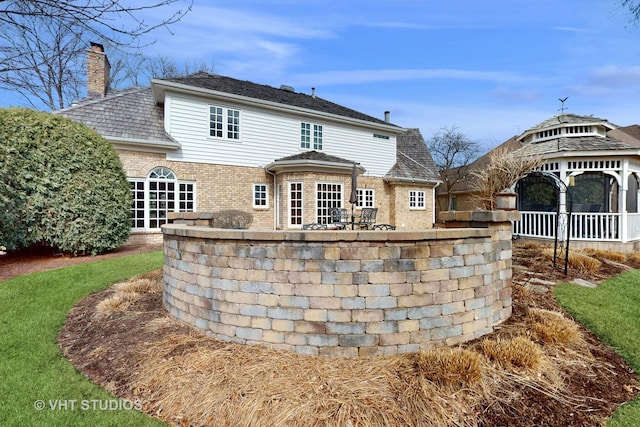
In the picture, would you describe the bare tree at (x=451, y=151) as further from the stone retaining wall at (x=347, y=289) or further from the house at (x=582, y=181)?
the stone retaining wall at (x=347, y=289)

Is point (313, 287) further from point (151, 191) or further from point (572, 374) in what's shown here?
point (151, 191)

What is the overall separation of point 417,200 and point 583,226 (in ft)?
26.0

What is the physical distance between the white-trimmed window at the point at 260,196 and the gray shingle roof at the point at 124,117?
368 centimetres

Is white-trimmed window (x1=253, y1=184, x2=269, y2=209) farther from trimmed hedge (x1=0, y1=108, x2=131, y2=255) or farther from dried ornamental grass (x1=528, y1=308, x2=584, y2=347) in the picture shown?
dried ornamental grass (x1=528, y1=308, x2=584, y2=347)

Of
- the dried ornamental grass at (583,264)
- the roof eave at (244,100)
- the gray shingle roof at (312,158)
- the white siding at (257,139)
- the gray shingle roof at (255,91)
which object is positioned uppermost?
the gray shingle roof at (255,91)

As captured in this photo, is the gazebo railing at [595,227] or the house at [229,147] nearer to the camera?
the gazebo railing at [595,227]

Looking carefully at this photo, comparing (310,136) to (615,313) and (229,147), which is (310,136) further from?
(615,313)

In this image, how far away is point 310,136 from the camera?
601 inches

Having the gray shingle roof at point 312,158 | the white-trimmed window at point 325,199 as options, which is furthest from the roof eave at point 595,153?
the white-trimmed window at point 325,199

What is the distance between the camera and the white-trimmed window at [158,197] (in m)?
11.5

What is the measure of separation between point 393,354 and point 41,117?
10.5 m

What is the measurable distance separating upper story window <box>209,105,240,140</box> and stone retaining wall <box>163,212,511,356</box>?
9586 millimetres

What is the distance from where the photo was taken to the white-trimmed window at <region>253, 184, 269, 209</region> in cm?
1367

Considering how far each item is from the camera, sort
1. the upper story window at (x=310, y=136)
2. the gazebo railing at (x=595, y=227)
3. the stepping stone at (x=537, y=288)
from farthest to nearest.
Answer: the upper story window at (x=310, y=136) < the gazebo railing at (x=595, y=227) < the stepping stone at (x=537, y=288)
